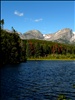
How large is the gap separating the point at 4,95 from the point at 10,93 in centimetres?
210

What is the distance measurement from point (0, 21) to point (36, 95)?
79221 millimetres

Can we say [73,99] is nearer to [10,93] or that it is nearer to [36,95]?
[36,95]

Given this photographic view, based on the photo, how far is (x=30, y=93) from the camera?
4162 cm

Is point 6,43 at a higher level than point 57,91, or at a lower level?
higher

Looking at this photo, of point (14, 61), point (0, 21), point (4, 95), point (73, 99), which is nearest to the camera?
point (73, 99)

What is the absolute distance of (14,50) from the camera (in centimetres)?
15125

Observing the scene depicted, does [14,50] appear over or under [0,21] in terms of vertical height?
under

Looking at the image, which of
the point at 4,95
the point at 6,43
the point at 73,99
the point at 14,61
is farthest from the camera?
the point at 14,61

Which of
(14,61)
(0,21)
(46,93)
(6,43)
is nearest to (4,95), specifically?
(46,93)

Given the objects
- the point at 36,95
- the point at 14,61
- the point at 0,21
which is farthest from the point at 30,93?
the point at 14,61

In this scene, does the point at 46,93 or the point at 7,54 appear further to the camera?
the point at 7,54

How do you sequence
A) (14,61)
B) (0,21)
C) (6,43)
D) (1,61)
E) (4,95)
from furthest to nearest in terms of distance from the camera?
(14,61), (6,43), (1,61), (0,21), (4,95)

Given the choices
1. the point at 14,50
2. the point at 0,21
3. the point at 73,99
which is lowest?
the point at 73,99

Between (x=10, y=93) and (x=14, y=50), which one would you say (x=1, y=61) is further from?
(x=10, y=93)
